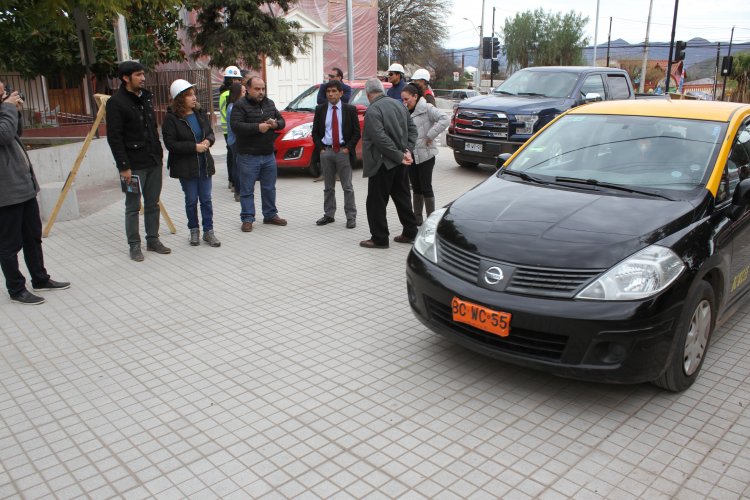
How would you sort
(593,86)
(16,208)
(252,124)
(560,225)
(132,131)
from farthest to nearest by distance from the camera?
(593,86) < (252,124) < (132,131) < (16,208) < (560,225)

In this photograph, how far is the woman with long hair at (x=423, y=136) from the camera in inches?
300

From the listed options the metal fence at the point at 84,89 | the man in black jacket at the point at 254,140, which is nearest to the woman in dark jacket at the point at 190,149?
the man in black jacket at the point at 254,140

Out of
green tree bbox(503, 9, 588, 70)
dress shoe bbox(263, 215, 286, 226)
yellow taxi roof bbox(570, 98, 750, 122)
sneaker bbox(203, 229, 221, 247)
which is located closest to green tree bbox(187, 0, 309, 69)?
dress shoe bbox(263, 215, 286, 226)

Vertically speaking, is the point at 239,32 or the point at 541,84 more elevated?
the point at 239,32

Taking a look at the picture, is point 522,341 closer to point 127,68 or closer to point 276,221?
point 127,68

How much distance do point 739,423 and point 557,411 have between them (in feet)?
3.32

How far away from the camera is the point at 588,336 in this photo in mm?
3518

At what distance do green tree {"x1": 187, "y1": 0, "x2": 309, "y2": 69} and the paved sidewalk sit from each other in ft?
41.8

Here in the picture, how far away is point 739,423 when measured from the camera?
3.69 metres

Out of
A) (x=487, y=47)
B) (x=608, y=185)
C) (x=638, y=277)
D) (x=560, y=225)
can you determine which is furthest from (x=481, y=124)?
(x=487, y=47)

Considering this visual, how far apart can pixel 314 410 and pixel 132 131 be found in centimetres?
402

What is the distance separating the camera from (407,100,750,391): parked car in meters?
3.56

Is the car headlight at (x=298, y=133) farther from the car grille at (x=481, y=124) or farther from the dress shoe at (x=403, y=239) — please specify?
the dress shoe at (x=403, y=239)

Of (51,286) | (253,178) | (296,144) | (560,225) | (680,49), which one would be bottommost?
(51,286)
